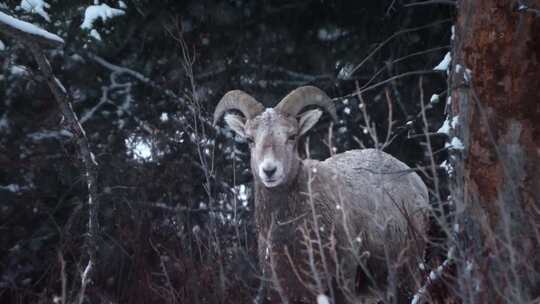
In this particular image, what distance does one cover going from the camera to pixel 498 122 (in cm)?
405

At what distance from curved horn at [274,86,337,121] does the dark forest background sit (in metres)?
1.38

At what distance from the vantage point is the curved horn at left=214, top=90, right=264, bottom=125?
634 centimetres

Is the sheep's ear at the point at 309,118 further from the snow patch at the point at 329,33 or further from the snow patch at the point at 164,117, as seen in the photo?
the snow patch at the point at 164,117

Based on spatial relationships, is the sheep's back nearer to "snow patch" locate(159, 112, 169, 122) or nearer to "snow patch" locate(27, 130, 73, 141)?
"snow patch" locate(159, 112, 169, 122)

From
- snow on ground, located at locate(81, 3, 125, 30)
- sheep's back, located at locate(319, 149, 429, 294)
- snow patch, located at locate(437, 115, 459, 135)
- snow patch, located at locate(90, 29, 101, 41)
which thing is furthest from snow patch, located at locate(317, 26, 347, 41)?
snow patch, located at locate(437, 115, 459, 135)

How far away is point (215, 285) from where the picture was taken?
5.37 metres

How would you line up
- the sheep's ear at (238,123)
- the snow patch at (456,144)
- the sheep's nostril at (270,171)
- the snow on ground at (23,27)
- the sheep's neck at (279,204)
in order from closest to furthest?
the snow patch at (456,144), the snow on ground at (23,27), the sheep's nostril at (270,171), the sheep's neck at (279,204), the sheep's ear at (238,123)

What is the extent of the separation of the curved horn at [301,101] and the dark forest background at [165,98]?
1384mm

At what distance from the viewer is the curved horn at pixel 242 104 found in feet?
20.8

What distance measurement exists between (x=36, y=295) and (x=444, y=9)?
5.44 metres

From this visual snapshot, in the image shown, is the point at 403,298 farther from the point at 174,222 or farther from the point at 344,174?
the point at 174,222

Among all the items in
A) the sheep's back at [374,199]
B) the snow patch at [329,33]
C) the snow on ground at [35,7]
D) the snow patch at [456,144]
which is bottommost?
the sheep's back at [374,199]

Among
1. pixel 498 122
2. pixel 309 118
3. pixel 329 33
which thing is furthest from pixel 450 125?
pixel 329 33

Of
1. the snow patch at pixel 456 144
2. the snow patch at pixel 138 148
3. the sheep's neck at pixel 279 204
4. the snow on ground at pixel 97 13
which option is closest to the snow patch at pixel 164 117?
the snow patch at pixel 138 148
